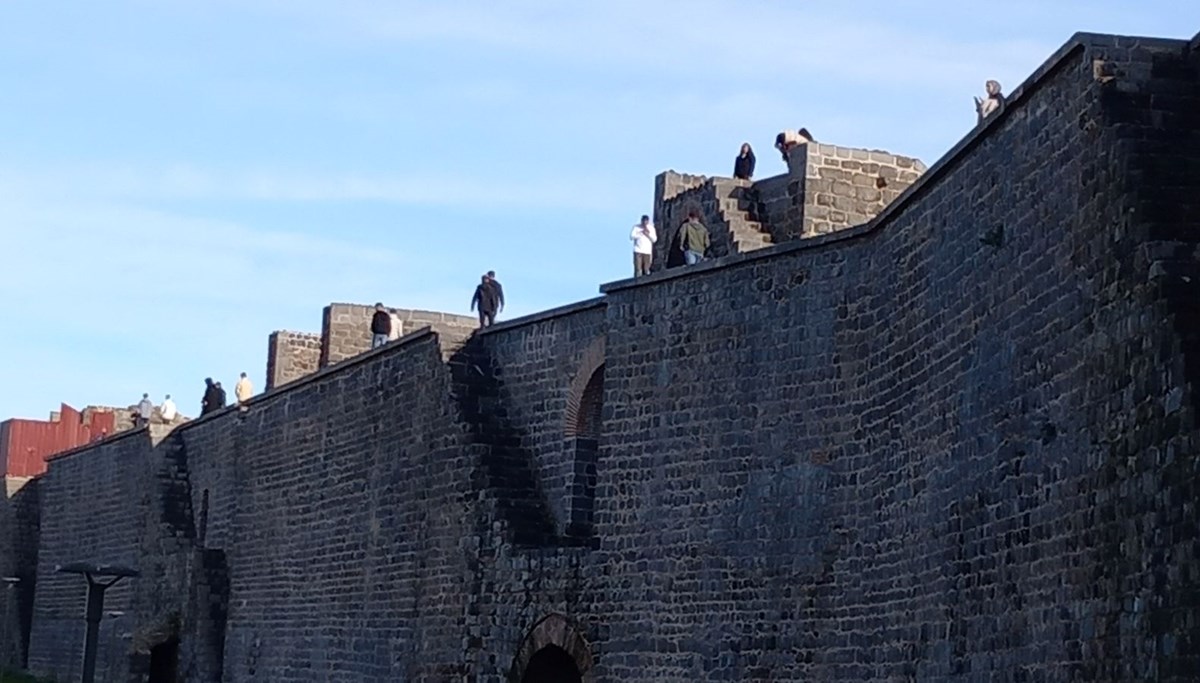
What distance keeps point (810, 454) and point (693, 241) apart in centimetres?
503

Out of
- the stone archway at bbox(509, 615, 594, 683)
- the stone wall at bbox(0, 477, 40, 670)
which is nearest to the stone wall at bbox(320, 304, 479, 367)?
the stone wall at bbox(0, 477, 40, 670)

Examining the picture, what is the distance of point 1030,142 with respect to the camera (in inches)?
535

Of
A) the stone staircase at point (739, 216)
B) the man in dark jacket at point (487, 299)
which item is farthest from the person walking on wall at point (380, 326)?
the stone staircase at point (739, 216)

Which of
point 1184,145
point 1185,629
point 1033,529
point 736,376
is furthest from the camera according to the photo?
point 736,376

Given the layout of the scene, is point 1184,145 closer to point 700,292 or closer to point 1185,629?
point 1185,629

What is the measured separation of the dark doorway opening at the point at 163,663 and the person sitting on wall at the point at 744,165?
46.3 ft

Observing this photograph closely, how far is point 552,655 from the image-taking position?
20.4 m

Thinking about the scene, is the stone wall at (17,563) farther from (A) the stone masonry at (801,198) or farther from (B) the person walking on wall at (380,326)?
(A) the stone masonry at (801,198)

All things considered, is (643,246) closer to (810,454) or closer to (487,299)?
(487,299)

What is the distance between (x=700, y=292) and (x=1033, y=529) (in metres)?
6.25

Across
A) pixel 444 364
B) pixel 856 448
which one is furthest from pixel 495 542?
pixel 856 448

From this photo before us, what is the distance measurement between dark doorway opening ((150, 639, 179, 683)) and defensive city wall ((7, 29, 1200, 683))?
86.6 inches

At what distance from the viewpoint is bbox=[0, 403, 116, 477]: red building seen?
4653cm

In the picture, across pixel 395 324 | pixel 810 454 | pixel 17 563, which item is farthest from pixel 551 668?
pixel 17 563
